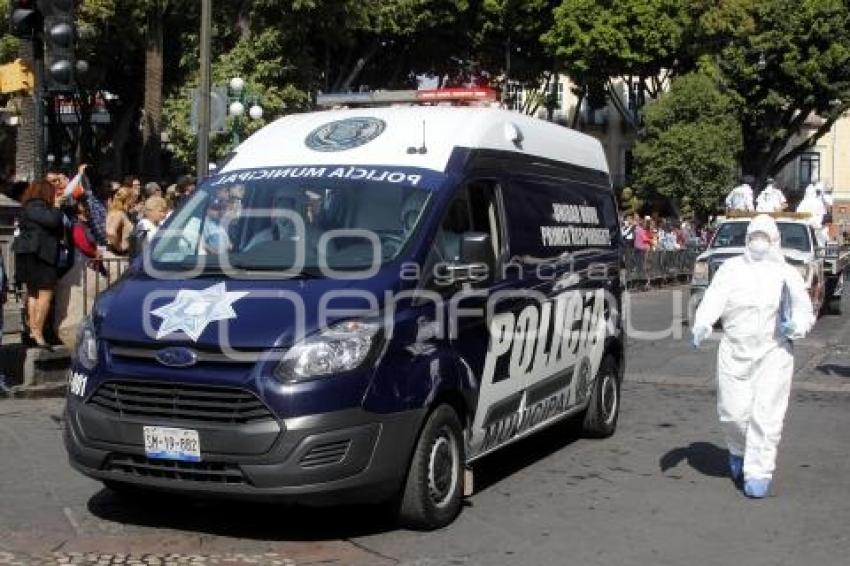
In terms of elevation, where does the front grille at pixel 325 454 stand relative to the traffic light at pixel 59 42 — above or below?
below

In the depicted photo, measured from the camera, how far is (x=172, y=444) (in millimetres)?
5551

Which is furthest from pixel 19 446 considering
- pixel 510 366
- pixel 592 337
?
pixel 592 337

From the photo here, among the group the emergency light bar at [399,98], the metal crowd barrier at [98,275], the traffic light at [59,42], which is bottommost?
the metal crowd barrier at [98,275]

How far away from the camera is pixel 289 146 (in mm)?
6926

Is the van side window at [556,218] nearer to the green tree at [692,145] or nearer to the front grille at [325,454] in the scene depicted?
the front grille at [325,454]

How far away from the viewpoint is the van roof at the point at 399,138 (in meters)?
6.68

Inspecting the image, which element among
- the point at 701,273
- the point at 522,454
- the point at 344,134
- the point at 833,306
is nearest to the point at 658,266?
the point at 833,306

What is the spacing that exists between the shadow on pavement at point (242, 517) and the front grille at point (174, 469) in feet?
1.32

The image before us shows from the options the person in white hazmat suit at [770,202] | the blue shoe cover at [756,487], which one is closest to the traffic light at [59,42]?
the blue shoe cover at [756,487]

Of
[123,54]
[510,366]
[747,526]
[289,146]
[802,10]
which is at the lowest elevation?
[747,526]

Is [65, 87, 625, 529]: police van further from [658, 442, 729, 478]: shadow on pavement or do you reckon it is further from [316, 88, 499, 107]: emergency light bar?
[658, 442, 729, 478]: shadow on pavement

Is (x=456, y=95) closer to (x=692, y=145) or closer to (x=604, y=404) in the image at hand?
(x=604, y=404)

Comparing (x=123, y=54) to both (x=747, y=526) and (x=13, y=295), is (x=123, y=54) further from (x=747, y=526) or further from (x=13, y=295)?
(x=747, y=526)

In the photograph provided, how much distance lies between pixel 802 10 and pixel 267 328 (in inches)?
1745
